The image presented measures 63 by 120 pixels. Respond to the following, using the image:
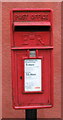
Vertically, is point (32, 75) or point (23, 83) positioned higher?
point (32, 75)

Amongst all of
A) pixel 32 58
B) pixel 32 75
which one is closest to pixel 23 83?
pixel 32 75

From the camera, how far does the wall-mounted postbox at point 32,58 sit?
11.0ft

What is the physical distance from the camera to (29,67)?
11.1 feet

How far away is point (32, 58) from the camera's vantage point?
337 centimetres

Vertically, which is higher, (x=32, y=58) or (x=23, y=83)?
(x=32, y=58)

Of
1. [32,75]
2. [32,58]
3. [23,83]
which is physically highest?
[32,58]

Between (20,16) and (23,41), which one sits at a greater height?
(20,16)

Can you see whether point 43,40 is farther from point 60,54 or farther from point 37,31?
point 60,54

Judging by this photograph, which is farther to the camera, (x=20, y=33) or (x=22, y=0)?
(x=22, y=0)

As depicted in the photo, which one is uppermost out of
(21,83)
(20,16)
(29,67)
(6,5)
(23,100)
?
(6,5)

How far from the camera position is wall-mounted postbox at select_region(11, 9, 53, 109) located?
334 centimetres

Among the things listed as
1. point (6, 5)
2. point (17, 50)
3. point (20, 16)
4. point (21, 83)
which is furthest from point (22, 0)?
point (21, 83)

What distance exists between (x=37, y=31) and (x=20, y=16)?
315 mm

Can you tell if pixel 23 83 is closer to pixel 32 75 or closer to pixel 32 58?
pixel 32 75
